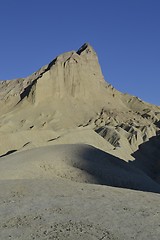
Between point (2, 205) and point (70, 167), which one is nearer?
point (2, 205)

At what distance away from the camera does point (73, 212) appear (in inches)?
563

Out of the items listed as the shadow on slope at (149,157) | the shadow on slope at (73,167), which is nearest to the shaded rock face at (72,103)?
the shadow on slope at (149,157)

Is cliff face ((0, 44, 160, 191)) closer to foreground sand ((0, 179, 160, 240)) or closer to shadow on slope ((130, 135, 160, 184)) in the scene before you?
shadow on slope ((130, 135, 160, 184))

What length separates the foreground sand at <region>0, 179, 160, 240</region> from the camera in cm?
1223

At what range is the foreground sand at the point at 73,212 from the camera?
1223cm

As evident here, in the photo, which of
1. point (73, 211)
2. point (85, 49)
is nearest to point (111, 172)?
point (73, 211)

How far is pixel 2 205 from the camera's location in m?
15.6

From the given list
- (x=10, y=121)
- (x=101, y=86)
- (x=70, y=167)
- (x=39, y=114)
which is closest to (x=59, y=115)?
(x=39, y=114)

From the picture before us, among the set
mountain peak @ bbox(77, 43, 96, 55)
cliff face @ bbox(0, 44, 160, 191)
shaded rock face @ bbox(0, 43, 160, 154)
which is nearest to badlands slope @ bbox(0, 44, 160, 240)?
cliff face @ bbox(0, 44, 160, 191)

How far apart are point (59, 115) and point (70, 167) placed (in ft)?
198

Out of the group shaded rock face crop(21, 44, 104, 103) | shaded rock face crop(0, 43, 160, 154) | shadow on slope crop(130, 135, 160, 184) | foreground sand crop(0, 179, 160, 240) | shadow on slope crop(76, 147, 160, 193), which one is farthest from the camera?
shaded rock face crop(21, 44, 104, 103)

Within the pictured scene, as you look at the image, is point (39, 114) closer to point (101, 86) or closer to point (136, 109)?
point (101, 86)

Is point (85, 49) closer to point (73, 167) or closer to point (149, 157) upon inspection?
point (149, 157)

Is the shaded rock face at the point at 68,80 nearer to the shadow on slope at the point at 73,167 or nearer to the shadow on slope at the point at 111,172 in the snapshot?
the shadow on slope at the point at 111,172
